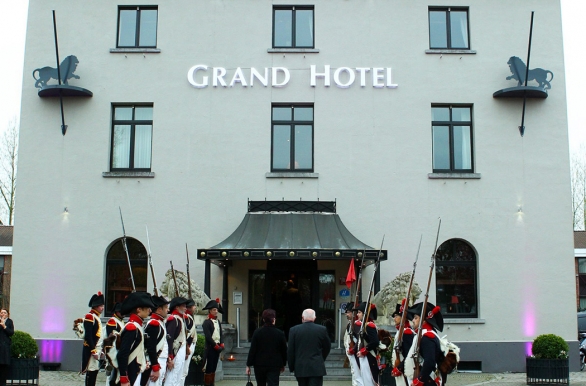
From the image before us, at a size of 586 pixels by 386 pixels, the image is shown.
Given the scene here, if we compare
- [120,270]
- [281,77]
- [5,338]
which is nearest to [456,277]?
[281,77]

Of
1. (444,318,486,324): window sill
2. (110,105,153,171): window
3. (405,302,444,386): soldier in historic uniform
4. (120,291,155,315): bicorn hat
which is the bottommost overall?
(444,318,486,324): window sill

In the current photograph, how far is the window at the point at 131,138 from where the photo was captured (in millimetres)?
20391

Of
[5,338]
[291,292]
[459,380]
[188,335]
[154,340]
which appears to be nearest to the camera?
[154,340]

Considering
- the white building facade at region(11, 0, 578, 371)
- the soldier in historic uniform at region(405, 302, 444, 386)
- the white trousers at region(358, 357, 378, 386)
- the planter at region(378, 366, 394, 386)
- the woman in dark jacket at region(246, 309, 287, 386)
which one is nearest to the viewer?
the soldier in historic uniform at region(405, 302, 444, 386)

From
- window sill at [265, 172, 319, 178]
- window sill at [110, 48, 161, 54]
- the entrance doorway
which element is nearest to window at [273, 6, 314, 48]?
window sill at [110, 48, 161, 54]

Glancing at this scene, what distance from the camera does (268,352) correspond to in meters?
11.3

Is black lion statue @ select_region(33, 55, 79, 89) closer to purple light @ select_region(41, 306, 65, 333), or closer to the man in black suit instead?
purple light @ select_region(41, 306, 65, 333)

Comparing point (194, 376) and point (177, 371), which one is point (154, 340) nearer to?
point (177, 371)

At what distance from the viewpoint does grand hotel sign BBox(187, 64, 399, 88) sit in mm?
20297

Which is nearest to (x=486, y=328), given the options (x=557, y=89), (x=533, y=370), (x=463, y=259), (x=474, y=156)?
(x=463, y=259)

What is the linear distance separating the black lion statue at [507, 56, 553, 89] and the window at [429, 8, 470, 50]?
4.86 ft

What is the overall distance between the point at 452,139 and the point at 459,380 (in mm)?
6828

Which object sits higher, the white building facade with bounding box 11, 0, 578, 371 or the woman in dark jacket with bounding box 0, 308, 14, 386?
the white building facade with bounding box 11, 0, 578, 371

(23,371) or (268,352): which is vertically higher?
(268,352)
